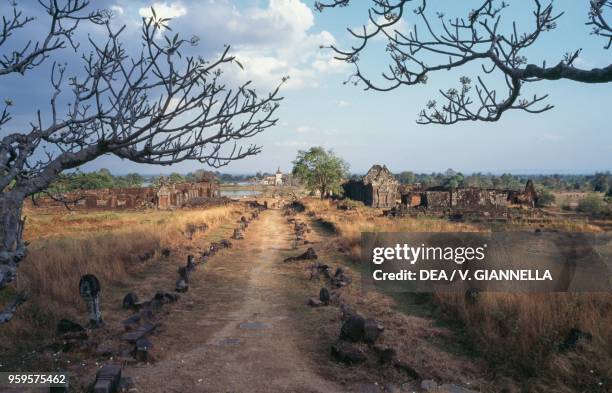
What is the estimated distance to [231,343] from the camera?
719 cm

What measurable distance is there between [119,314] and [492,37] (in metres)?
8.24

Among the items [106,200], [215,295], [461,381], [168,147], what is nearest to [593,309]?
[461,381]

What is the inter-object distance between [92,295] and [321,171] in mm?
45677

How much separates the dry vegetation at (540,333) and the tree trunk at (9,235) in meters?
6.20

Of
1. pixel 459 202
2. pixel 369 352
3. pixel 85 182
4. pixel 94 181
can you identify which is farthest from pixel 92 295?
pixel 94 181

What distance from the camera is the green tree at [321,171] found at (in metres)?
52.2

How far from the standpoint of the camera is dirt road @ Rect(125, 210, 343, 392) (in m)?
5.71

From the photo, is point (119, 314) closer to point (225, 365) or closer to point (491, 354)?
point (225, 365)

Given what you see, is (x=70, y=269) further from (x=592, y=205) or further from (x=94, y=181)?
(x=592, y=205)

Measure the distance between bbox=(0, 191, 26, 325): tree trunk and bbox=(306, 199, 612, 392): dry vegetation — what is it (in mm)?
6202

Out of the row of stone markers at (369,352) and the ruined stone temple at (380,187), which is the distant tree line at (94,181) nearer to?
the row of stone markers at (369,352)

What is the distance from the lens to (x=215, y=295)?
1070 centimetres

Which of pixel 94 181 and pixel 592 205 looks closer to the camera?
pixel 592 205

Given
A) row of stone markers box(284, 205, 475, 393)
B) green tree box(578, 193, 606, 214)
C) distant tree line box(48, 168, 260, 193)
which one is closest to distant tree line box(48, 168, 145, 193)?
distant tree line box(48, 168, 260, 193)
